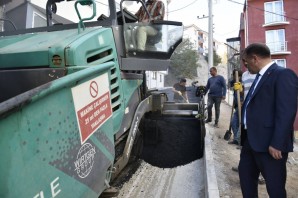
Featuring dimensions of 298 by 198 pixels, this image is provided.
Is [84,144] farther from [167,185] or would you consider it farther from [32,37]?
[167,185]

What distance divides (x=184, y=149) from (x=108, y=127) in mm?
2774

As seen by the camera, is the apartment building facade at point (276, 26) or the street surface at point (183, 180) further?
the apartment building facade at point (276, 26)

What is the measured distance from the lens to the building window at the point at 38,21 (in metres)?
3.72

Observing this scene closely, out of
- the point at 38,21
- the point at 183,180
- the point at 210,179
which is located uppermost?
the point at 38,21

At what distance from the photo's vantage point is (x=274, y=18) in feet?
92.3

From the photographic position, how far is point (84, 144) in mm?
2113

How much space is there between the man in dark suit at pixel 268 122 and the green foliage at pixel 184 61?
38093 mm

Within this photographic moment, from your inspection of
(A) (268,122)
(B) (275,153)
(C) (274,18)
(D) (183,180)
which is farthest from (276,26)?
(B) (275,153)

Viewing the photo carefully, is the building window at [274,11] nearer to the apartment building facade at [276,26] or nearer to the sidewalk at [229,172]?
the apartment building facade at [276,26]

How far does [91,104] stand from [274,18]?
96.8ft

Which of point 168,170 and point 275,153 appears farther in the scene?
point 168,170

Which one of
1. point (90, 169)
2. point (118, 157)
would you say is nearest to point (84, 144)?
point (90, 169)

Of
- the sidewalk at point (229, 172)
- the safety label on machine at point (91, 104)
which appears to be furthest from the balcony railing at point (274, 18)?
the safety label on machine at point (91, 104)

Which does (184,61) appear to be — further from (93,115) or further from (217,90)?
(93,115)
